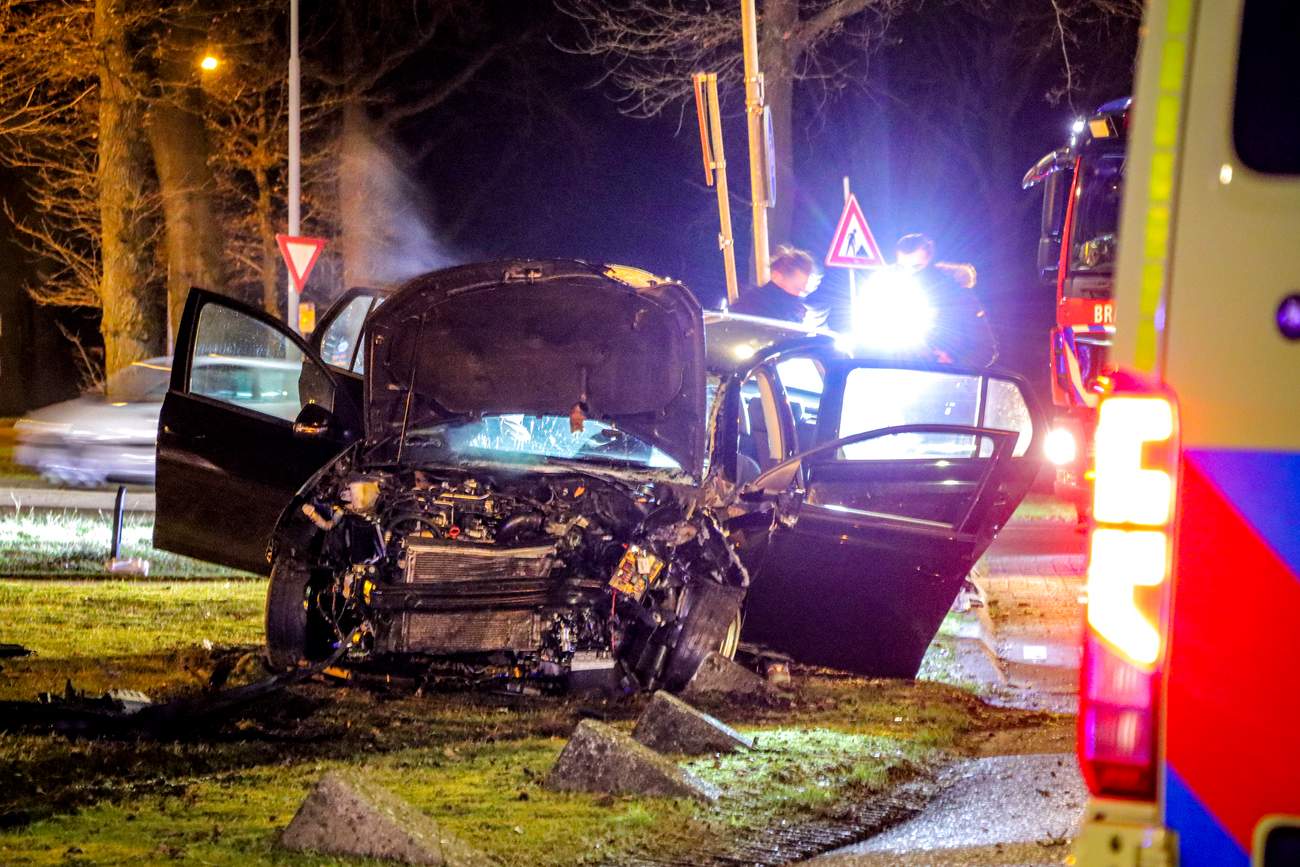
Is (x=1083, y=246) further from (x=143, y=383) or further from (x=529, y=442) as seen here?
(x=143, y=383)

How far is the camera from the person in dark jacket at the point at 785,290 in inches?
440

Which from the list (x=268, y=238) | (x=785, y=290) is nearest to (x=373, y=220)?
(x=268, y=238)

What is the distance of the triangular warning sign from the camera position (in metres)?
15.8

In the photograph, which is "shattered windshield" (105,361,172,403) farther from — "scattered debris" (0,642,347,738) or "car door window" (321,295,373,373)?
"scattered debris" (0,642,347,738)

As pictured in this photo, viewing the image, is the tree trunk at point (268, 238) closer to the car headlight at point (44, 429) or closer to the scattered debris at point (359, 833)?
the car headlight at point (44, 429)

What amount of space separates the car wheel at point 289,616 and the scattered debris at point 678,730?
1.77m

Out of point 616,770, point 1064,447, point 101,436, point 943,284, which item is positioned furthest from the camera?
point 101,436

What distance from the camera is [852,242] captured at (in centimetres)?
1590

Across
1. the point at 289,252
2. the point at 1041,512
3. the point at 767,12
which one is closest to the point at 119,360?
the point at 289,252

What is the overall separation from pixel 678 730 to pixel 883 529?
1382 mm

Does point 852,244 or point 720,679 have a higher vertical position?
point 852,244

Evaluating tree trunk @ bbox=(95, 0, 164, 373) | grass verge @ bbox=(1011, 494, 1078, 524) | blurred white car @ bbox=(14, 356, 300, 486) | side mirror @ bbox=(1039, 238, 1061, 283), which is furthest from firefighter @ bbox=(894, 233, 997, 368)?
tree trunk @ bbox=(95, 0, 164, 373)

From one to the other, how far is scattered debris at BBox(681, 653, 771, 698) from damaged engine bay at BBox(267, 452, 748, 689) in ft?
0.16

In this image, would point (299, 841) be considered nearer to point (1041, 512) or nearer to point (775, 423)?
point (775, 423)
